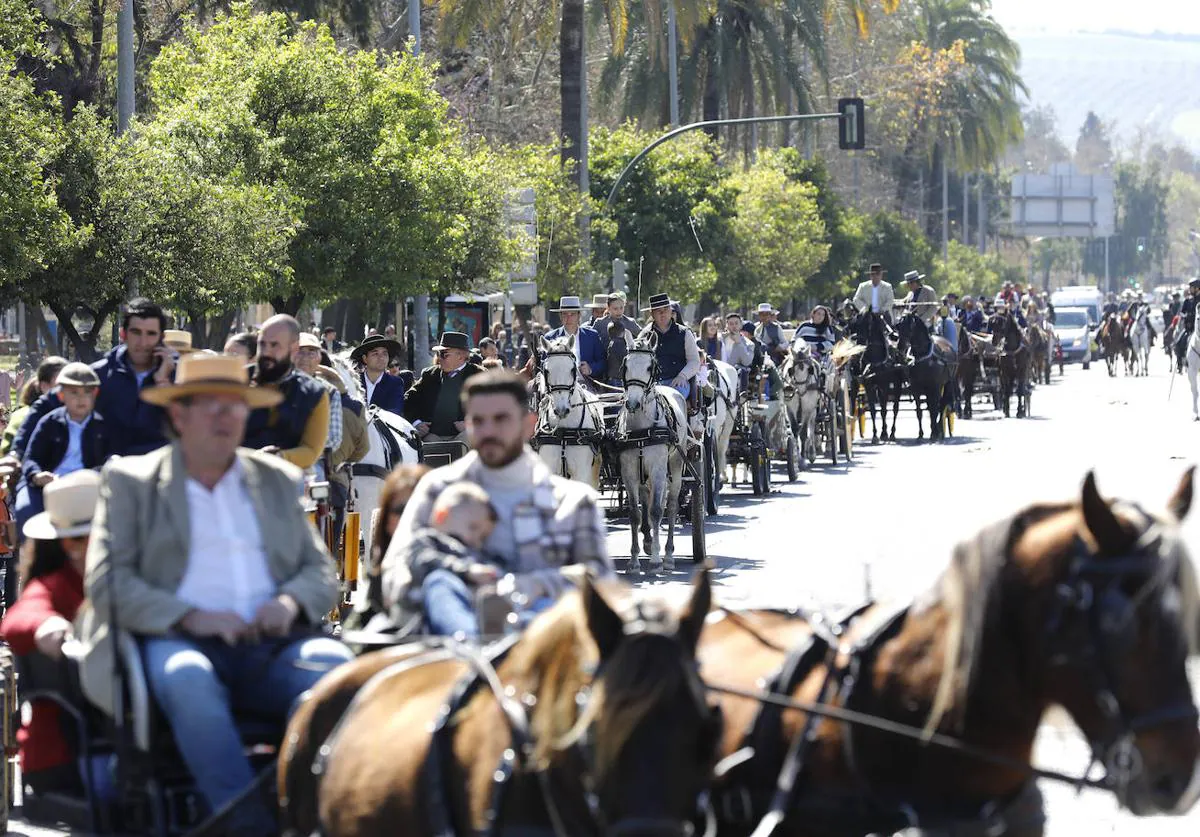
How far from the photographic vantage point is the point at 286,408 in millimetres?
10719

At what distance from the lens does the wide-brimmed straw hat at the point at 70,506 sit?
7.05 metres

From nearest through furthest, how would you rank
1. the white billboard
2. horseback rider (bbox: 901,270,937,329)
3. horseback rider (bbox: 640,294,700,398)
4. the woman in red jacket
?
the woman in red jacket → horseback rider (bbox: 640,294,700,398) → horseback rider (bbox: 901,270,937,329) → the white billboard

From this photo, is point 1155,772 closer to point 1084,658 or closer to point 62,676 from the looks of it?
point 1084,658

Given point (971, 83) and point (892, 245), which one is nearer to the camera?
point (892, 245)

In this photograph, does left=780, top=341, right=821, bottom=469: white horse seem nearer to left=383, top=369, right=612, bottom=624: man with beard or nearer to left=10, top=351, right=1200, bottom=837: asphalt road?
left=10, top=351, right=1200, bottom=837: asphalt road

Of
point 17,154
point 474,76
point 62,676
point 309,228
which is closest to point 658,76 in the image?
point 474,76

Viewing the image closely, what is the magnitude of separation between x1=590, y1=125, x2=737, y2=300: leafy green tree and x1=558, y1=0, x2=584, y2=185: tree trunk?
7.90m

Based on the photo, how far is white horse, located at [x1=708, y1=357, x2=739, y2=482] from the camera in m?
21.2

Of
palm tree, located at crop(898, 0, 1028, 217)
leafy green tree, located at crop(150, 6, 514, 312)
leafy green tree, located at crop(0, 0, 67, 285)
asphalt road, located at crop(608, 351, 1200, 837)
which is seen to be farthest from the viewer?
palm tree, located at crop(898, 0, 1028, 217)

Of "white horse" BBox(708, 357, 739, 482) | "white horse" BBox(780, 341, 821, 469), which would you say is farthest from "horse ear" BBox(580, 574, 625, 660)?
"white horse" BBox(780, 341, 821, 469)

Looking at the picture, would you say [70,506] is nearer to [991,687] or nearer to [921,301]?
[991,687]

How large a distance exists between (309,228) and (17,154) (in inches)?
367

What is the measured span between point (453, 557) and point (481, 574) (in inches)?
5.6

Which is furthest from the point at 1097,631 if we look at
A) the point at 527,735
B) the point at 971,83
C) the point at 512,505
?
the point at 971,83
